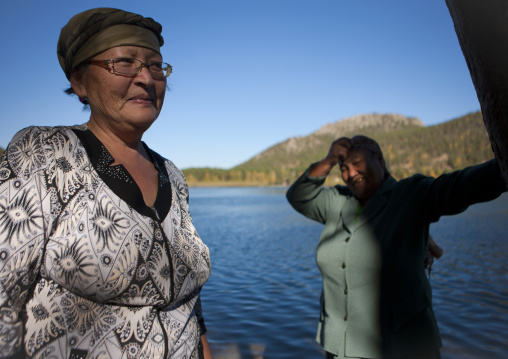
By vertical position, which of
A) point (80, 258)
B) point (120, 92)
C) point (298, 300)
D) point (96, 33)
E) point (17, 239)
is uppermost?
point (96, 33)

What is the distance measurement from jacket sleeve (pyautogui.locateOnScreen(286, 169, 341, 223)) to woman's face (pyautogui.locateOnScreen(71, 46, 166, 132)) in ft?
5.60

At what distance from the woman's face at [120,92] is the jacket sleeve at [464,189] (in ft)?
4.55

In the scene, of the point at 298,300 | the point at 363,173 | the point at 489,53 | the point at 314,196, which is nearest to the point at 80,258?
the point at 489,53

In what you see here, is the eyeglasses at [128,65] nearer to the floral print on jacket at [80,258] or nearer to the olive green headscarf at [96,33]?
the olive green headscarf at [96,33]

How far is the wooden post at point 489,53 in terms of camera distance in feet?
2.53

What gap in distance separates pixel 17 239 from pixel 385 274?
1929 millimetres

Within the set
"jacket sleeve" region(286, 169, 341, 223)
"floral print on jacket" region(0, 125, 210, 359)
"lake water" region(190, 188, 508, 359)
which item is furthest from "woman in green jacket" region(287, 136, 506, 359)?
"lake water" region(190, 188, 508, 359)

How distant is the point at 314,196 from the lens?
2.97 meters

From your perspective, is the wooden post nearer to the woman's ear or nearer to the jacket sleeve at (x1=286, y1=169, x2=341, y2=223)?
the woman's ear

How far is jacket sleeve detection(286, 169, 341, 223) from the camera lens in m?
2.93

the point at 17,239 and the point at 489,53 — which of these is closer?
the point at 489,53

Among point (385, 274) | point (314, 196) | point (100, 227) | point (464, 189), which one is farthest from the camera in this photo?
point (314, 196)

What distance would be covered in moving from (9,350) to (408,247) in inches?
79.2

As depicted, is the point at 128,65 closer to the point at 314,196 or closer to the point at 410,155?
the point at 314,196
